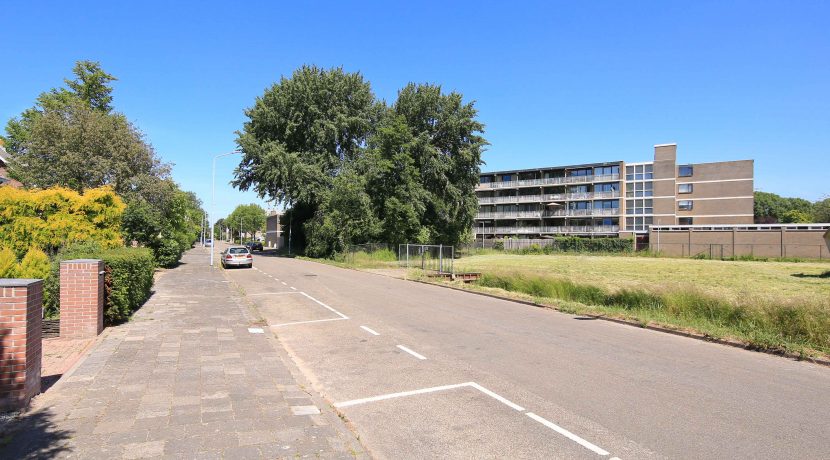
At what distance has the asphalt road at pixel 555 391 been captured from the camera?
15.0 ft

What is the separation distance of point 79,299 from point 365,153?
38.3 m

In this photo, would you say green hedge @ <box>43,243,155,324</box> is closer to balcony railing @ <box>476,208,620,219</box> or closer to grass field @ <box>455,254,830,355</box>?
grass field @ <box>455,254,830,355</box>

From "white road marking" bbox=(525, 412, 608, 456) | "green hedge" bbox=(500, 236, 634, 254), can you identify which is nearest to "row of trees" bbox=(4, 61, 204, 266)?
"white road marking" bbox=(525, 412, 608, 456)

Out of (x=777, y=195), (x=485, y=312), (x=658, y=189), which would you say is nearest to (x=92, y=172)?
Result: (x=485, y=312)

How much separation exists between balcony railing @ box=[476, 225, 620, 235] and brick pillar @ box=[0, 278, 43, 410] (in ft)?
264

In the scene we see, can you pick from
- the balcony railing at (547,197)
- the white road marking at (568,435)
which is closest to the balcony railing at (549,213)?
the balcony railing at (547,197)

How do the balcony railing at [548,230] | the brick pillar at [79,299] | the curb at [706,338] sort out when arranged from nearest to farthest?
the curb at [706,338], the brick pillar at [79,299], the balcony railing at [548,230]

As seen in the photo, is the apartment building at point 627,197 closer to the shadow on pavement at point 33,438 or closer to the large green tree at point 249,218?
the shadow on pavement at point 33,438

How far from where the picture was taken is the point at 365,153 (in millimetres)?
45781

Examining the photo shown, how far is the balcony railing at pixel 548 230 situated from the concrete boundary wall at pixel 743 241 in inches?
594

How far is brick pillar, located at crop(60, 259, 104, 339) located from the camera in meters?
8.34

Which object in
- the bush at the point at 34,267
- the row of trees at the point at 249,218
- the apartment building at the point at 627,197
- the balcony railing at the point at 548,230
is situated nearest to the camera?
the bush at the point at 34,267

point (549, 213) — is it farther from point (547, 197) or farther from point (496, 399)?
point (496, 399)

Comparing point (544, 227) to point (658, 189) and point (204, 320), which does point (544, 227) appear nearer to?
point (658, 189)
